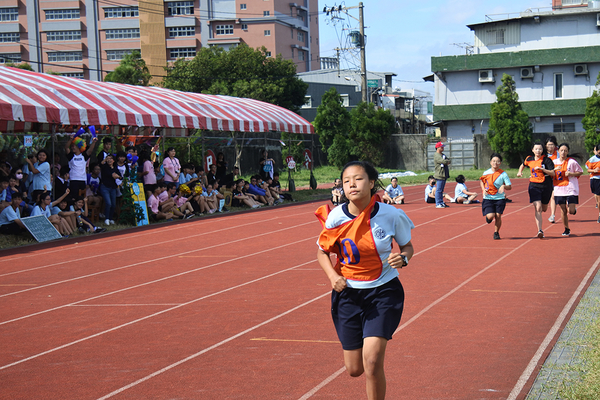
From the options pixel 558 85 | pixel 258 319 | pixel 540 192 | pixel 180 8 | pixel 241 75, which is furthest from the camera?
pixel 180 8

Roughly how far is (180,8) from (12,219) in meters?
70.6

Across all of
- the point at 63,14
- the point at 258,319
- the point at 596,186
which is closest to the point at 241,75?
the point at 63,14

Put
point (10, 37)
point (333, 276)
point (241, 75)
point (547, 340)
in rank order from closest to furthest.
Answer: point (333, 276)
point (547, 340)
point (241, 75)
point (10, 37)

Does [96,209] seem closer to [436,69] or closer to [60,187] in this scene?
[60,187]

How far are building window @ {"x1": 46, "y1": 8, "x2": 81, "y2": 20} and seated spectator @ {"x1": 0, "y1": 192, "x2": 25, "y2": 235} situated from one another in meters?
72.7

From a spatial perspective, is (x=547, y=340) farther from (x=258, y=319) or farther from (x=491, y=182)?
(x=491, y=182)

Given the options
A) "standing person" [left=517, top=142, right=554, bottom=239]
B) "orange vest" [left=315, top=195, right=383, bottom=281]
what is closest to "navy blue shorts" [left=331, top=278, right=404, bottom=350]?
"orange vest" [left=315, top=195, right=383, bottom=281]

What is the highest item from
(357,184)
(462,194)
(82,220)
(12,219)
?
(357,184)

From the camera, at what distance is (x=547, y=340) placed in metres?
5.82

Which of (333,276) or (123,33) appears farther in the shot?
(123,33)

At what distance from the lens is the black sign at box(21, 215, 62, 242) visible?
14.2m

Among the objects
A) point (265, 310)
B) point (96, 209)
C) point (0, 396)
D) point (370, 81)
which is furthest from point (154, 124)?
point (370, 81)

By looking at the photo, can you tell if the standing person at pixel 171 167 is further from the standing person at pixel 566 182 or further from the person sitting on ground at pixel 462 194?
the standing person at pixel 566 182

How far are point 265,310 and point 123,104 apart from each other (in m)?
12.2
